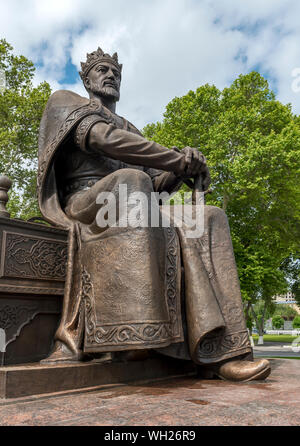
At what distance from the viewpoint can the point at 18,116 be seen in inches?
694

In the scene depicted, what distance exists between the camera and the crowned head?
412 cm

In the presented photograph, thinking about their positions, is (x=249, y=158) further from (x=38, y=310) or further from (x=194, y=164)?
(x=38, y=310)

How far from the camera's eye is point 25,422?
188cm

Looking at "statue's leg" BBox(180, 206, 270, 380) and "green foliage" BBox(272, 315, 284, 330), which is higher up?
"statue's leg" BBox(180, 206, 270, 380)

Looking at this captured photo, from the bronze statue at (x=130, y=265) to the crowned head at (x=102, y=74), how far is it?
1.07ft

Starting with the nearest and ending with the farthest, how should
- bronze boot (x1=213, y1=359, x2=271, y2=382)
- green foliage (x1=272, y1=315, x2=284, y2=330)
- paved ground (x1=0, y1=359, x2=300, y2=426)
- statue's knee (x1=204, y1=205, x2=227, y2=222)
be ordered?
paved ground (x1=0, y1=359, x2=300, y2=426)
bronze boot (x1=213, y1=359, x2=271, y2=382)
statue's knee (x1=204, y1=205, x2=227, y2=222)
green foliage (x1=272, y1=315, x2=284, y2=330)

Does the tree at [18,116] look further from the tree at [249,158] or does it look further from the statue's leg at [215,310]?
the statue's leg at [215,310]

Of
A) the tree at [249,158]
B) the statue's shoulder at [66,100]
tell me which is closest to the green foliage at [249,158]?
the tree at [249,158]

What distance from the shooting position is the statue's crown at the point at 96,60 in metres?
4.16

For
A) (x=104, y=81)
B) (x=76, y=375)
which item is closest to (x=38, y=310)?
(x=76, y=375)

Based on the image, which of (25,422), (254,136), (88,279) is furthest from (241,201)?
(25,422)

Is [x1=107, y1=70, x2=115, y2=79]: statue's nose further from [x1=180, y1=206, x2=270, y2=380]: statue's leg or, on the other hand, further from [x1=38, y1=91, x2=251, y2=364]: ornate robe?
[x1=180, y1=206, x2=270, y2=380]: statue's leg

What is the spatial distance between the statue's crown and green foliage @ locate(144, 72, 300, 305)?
12.2 meters

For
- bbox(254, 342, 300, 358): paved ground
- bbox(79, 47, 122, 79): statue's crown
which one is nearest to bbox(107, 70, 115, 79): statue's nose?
bbox(79, 47, 122, 79): statue's crown
